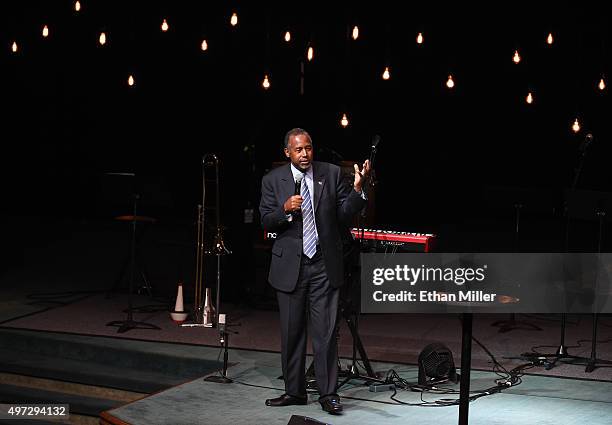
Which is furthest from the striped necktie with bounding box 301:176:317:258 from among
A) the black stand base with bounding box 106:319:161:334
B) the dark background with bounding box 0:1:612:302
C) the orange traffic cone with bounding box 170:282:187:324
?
the dark background with bounding box 0:1:612:302

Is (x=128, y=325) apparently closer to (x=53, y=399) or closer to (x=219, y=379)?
(x=53, y=399)

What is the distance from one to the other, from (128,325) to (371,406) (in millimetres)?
2871

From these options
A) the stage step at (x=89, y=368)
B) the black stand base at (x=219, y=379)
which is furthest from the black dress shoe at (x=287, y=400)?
the stage step at (x=89, y=368)

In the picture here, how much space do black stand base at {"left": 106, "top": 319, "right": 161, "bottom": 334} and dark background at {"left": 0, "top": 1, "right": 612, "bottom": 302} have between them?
1.96m

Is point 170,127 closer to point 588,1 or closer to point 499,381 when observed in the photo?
point 588,1

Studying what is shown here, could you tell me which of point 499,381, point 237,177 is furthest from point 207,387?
point 237,177

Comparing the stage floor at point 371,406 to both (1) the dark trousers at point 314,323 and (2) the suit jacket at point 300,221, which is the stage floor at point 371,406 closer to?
(1) the dark trousers at point 314,323

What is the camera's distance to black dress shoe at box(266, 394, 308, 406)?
6.03 meters

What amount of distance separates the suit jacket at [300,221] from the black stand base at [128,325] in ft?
8.56

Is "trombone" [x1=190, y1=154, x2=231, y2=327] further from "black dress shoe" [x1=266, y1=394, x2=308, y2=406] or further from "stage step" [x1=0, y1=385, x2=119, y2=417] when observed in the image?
"black dress shoe" [x1=266, y1=394, x2=308, y2=406]

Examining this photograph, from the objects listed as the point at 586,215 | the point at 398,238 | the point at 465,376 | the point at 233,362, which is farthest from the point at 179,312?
the point at 465,376

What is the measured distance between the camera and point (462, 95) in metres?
13.1

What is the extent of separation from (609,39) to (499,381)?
6.39 m

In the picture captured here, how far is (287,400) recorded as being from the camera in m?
6.04
